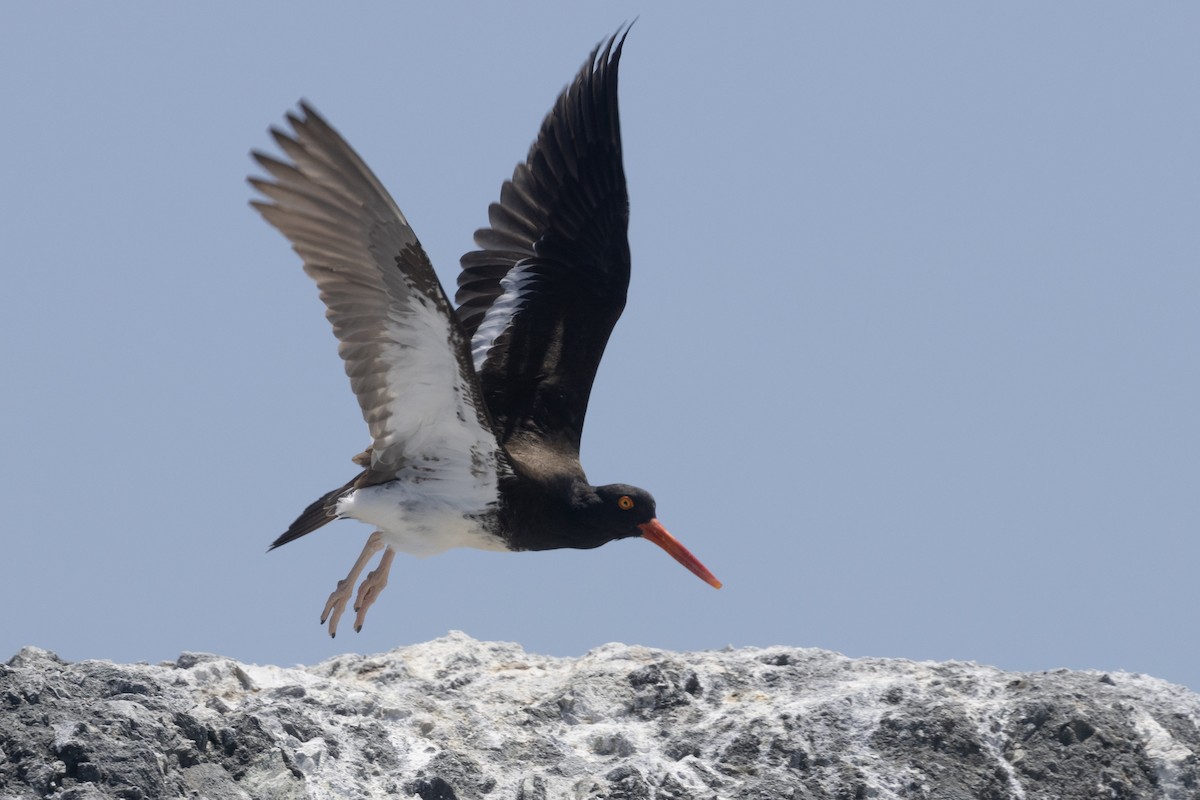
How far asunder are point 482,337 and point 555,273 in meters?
0.85

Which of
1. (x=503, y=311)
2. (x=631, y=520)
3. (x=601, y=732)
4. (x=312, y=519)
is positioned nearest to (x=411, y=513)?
(x=312, y=519)

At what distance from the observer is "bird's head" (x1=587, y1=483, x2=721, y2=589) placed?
439 inches

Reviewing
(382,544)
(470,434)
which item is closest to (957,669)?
(470,434)

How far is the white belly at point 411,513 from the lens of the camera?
1048 cm

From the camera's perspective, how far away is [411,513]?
10.5 meters

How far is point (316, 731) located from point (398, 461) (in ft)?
9.02

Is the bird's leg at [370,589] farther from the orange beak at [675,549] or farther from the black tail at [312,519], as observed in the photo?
the orange beak at [675,549]

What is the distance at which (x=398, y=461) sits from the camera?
10.5 metres

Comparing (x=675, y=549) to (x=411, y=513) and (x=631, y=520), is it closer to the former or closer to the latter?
(x=631, y=520)

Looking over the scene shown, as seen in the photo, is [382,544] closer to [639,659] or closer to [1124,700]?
[639,659]

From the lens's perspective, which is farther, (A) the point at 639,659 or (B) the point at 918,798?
(A) the point at 639,659

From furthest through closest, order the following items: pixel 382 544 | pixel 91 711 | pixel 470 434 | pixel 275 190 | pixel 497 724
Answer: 1. pixel 382 544
2. pixel 470 434
3. pixel 275 190
4. pixel 497 724
5. pixel 91 711

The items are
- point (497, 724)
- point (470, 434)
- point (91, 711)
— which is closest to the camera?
point (91, 711)

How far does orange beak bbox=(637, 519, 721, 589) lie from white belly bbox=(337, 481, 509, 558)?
1.43 metres
